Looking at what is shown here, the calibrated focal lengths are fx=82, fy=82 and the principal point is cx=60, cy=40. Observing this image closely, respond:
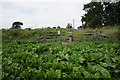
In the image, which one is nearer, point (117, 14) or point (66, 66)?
point (66, 66)

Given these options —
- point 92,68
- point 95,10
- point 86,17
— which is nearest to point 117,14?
point 95,10

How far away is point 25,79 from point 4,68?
2.53ft

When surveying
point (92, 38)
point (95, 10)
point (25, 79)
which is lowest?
point (25, 79)

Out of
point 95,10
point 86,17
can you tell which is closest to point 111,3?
point 95,10

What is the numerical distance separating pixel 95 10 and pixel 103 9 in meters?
1.57

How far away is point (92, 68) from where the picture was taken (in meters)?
2.25

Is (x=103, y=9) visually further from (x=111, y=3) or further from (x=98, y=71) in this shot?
(x=98, y=71)

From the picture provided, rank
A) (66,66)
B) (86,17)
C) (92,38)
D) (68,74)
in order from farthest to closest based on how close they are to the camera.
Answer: (86,17) < (92,38) < (66,66) < (68,74)

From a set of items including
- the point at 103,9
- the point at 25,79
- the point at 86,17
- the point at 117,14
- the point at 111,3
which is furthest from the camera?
the point at 86,17

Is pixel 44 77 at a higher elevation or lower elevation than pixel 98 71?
lower

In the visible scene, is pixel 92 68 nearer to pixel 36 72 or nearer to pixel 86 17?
pixel 36 72

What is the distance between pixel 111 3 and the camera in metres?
15.3

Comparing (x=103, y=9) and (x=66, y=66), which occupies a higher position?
(x=103, y=9)

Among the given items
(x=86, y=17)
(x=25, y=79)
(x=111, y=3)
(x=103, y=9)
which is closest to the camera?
(x=25, y=79)
